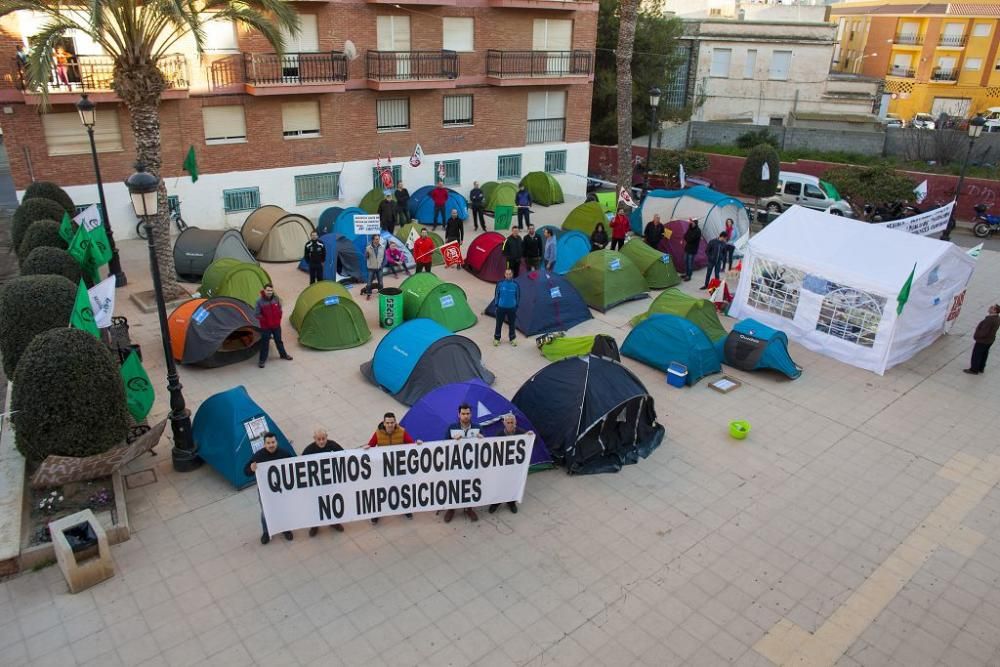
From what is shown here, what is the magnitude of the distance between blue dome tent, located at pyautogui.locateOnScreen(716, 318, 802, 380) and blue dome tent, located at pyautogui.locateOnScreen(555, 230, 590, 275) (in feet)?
18.0

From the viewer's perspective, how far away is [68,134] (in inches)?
779

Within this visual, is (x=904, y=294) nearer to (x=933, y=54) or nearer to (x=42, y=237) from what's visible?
(x=42, y=237)

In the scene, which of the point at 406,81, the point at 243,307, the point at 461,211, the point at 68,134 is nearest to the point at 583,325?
the point at 243,307

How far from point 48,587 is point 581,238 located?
45.9 feet

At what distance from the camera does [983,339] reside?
14.0 m

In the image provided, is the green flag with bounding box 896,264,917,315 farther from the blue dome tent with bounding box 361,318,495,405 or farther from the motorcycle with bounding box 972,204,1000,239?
the motorcycle with bounding box 972,204,1000,239

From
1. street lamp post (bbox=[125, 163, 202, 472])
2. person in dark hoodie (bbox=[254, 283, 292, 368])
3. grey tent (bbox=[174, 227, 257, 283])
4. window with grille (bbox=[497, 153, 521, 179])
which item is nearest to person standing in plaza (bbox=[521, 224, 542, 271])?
person in dark hoodie (bbox=[254, 283, 292, 368])

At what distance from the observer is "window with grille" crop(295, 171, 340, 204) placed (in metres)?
23.8

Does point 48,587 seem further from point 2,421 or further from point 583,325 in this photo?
A: point 583,325

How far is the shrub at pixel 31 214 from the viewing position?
54.8ft

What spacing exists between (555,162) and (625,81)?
794 centimetres

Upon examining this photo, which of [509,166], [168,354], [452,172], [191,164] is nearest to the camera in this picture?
[168,354]

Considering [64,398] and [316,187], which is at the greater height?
[64,398]

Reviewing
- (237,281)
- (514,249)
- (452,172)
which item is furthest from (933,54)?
(237,281)
